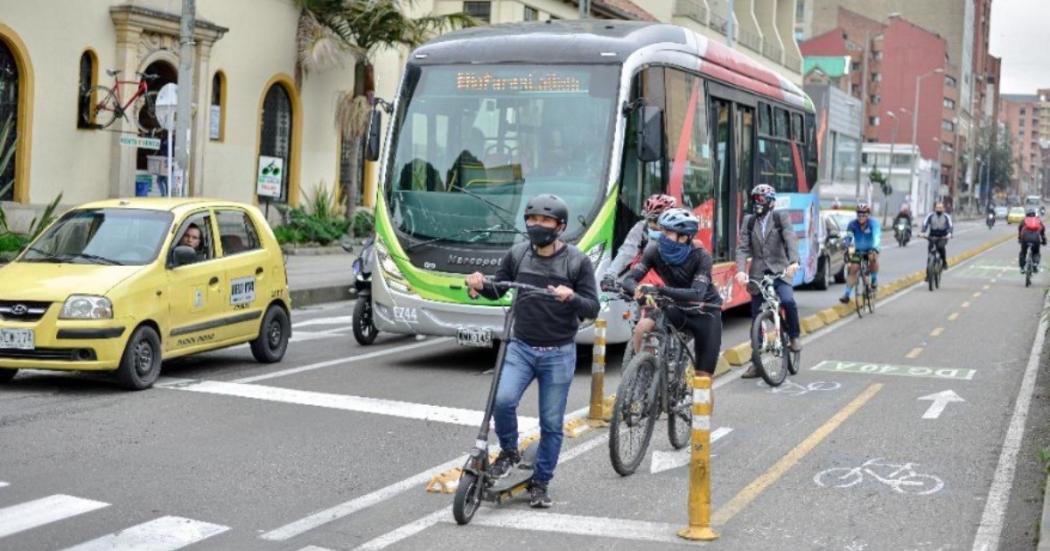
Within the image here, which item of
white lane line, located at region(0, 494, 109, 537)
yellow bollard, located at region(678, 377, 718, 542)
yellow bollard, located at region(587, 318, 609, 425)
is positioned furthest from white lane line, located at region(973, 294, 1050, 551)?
white lane line, located at region(0, 494, 109, 537)

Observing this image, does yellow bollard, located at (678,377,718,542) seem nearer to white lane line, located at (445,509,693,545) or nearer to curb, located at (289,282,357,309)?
white lane line, located at (445,509,693,545)

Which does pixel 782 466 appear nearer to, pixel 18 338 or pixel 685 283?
pixel 685 283

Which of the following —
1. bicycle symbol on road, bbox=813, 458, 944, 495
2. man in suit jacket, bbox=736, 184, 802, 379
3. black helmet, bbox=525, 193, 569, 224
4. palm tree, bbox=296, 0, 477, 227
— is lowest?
bicycle symbol on road, bbox=813, 458, 944, 495

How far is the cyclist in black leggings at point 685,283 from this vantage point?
31.6ft

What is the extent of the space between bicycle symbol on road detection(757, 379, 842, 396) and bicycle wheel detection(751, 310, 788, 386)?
9 cm

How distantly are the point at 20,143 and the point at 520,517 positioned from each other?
1847cm

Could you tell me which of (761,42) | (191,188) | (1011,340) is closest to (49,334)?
(1011,340)

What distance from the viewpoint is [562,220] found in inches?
302

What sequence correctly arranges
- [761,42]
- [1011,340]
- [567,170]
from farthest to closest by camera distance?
[761,42] < [1011,340] < [567,170]

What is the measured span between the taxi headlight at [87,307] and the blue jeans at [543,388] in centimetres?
479

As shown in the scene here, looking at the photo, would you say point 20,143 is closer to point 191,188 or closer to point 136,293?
point 191,188

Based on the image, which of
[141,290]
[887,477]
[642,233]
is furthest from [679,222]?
[141,290]

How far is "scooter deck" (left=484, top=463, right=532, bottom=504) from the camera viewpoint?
302 inches

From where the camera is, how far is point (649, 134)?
13477mm
